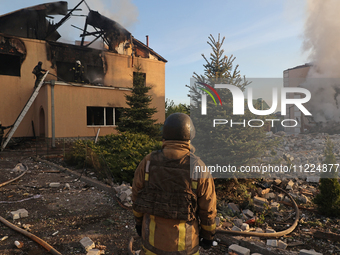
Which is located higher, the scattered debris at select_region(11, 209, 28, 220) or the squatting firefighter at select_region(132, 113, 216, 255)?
the squatting firefighter at select_region(132, 113, 216, 255)

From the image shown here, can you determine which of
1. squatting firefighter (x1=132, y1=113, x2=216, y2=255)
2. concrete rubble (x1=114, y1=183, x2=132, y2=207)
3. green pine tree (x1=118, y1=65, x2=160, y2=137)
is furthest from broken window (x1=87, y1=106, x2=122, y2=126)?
squatting firefighter (x1=132, y1=113, x2=216, y2=255)

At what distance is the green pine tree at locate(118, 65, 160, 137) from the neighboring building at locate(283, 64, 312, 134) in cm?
1138

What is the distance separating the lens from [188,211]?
204 centimetres

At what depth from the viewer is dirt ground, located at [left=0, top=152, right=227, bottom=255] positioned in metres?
3.73

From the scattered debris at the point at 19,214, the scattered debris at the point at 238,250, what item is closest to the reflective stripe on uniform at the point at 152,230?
the scattered debris at the point at 238,250

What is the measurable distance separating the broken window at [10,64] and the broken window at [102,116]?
551 cm

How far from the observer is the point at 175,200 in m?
2.08

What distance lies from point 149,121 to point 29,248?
995 centimetres

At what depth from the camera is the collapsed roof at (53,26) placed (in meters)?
16.2

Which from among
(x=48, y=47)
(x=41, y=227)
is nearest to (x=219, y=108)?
(x=41, y=227)

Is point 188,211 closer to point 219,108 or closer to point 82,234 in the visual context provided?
point 82,234

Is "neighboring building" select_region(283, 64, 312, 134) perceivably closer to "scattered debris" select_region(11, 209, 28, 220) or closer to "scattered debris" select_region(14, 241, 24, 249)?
"scattered debris" select_region(11, 209, 28, 220)

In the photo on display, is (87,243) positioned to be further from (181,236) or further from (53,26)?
(53,26)

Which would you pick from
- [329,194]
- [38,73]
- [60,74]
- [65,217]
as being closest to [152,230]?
[65,217]
